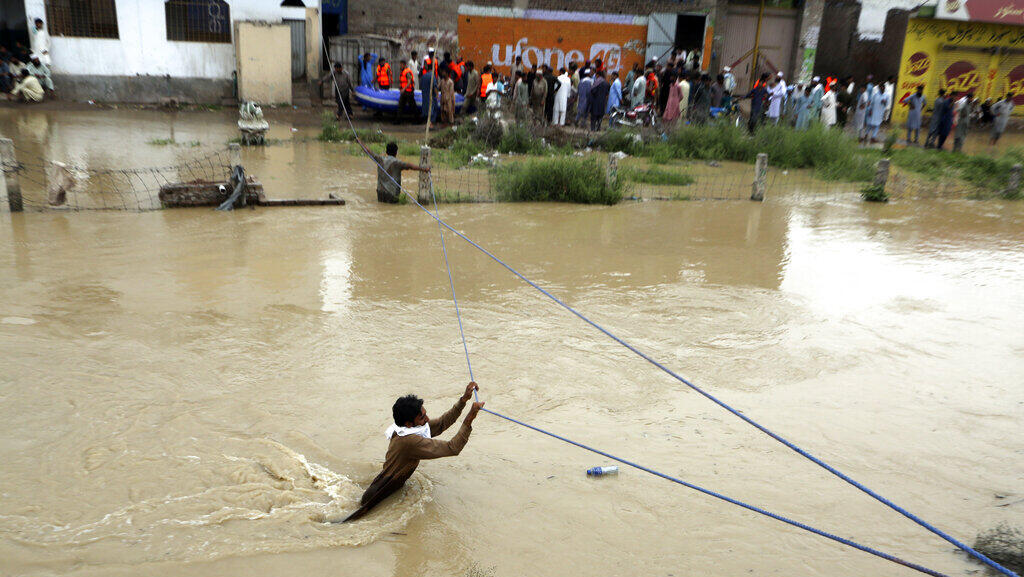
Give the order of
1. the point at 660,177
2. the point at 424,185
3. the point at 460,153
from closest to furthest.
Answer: the point at 424,185 → the point at 660,177 → the point at 460,153

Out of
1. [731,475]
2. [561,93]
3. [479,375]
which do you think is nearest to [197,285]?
[479,375]

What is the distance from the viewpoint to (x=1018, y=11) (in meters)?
22.2

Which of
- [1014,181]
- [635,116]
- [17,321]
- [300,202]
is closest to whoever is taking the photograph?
[17,321]

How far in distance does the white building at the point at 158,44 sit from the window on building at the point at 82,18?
0.02m

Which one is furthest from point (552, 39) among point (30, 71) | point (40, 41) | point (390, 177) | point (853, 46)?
point (30, 71)

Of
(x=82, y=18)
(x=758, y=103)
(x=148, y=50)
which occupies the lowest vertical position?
(x=758, y=103)

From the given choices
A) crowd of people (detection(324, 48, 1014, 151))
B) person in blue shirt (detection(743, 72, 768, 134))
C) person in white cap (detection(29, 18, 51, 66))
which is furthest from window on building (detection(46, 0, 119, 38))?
person in blue shirt (detection(743, 72, 768, 134))

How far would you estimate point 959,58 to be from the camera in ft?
75.8

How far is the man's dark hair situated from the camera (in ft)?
13.9

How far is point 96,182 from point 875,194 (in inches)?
511

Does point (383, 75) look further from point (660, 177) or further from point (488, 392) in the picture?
point (488, 392)

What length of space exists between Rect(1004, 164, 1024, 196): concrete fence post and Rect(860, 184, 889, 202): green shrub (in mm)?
2751

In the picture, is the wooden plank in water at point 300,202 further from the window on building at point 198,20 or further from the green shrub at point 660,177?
the window on building at point 198,20

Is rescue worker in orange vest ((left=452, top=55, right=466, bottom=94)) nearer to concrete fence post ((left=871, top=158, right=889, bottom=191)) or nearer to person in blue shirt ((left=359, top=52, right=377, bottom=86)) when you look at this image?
person in blue shirt ((left=359, top=52, right=377, bottom=86))
